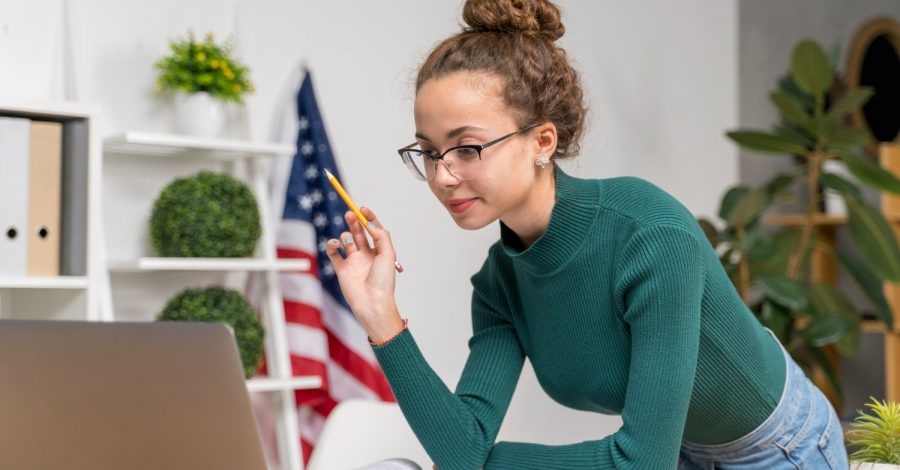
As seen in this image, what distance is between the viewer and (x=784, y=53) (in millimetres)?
4172

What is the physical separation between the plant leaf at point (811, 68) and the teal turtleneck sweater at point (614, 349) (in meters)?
2.30

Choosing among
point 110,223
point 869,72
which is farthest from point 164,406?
point 869,72

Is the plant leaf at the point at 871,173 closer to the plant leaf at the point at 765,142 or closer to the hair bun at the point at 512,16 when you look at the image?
the plant leaf at the point at 765,142

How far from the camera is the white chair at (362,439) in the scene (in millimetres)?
1490

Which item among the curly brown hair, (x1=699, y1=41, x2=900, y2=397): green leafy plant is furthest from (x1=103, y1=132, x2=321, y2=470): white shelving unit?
(x1=699, y1=41, x2=900, y2=397): green leafy plant

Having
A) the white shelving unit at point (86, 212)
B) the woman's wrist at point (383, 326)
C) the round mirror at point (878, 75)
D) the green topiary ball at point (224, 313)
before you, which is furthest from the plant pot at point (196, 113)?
the round mirror at point (878, 75)

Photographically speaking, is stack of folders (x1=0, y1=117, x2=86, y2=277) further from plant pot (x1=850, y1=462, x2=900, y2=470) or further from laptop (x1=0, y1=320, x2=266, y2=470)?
plant pot (x1=850, y1=462, x2=900, y2=470)

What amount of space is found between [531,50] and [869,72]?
11.2ft

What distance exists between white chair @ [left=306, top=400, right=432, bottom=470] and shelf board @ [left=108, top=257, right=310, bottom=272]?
0.92m

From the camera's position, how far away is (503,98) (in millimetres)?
1230

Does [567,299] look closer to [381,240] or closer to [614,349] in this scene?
[614,349]

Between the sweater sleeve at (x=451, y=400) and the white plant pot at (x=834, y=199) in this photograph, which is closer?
the sweater sleeve at (x=451, y=400)

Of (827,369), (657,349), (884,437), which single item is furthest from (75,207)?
(827,369)

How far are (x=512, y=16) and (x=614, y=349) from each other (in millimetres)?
454
